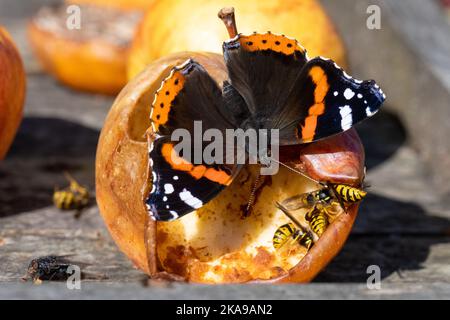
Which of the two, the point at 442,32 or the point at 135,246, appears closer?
the point at 135,246

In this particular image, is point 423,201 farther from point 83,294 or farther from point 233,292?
point 83,294

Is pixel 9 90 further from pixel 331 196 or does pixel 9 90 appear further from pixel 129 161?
pixel 331 196

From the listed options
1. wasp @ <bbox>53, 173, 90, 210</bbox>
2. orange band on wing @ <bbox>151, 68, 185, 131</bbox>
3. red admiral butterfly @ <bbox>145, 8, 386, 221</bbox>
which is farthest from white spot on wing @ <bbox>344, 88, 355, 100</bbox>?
wasp @ <bbox>53, 173, 90, 210</bbox>

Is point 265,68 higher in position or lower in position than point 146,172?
higher

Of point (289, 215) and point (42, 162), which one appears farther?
point (42, 162)

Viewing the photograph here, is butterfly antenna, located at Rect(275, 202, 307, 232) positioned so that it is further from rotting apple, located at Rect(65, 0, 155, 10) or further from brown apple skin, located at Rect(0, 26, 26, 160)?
rotting apple, located at Rect(65, 0, 155, 10)

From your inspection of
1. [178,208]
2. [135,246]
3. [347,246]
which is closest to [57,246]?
[135,246]

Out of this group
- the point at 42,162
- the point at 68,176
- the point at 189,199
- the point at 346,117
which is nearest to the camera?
the point at 189,199

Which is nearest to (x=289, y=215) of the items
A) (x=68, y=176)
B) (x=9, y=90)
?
(x=9, y=90)
